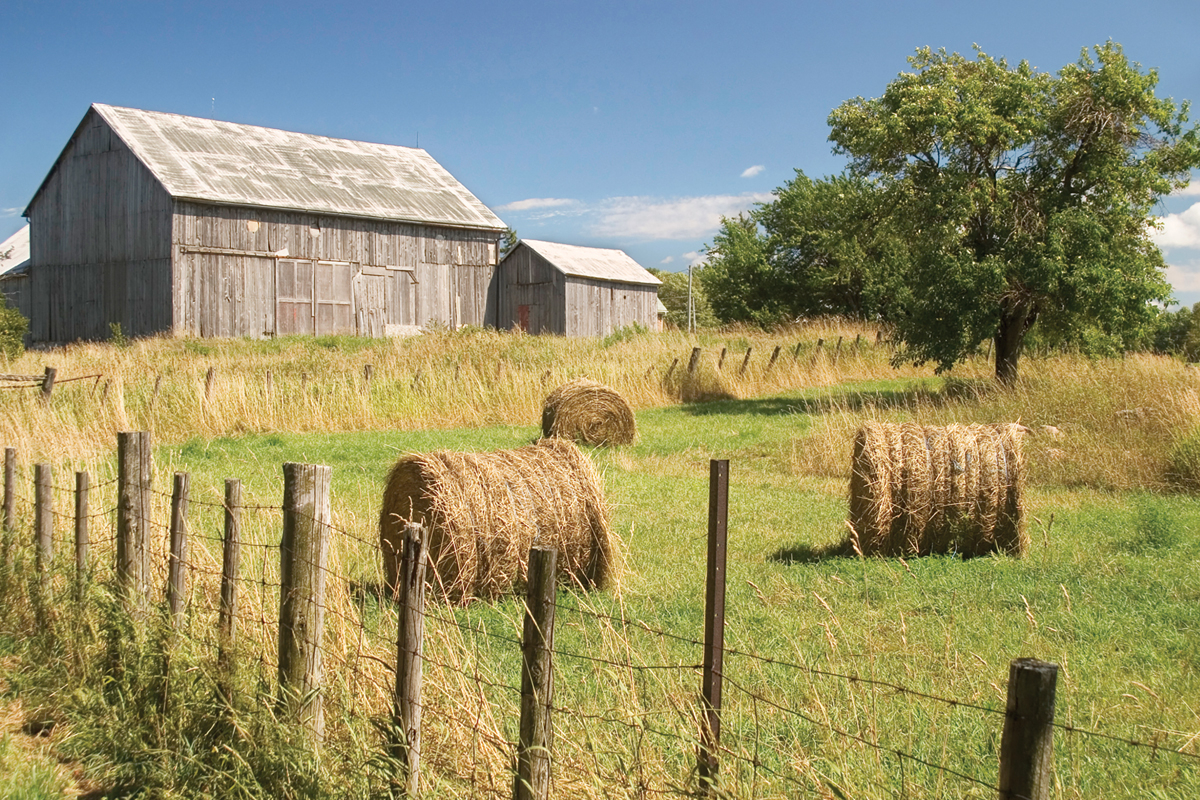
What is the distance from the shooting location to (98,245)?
32.7 meters

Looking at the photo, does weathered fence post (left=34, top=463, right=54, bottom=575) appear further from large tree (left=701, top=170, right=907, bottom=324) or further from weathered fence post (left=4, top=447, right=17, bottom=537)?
large tree (left=701, top=170, right=907, bottom=324)

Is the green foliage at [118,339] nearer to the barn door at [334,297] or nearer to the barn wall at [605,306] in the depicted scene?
the barn door at [334,297]

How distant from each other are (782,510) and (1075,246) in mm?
11731

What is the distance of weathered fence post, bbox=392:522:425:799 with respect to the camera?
11.2 ft

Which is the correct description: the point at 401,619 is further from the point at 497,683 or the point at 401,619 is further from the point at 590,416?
the point at 590,416

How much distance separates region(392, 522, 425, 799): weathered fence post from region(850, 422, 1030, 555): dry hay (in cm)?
541

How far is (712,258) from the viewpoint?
1841 inches

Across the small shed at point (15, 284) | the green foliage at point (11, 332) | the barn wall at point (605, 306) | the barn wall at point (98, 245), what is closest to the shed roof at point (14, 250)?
the small shed at point (15, 284)

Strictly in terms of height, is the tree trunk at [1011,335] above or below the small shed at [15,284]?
below

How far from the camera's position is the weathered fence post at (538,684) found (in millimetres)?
2967

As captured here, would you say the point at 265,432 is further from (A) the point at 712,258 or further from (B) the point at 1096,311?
(A) the point at 712,258

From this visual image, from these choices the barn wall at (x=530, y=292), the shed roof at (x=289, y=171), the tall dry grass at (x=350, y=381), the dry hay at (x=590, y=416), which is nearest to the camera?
the dry hay at (x=590, y=416)

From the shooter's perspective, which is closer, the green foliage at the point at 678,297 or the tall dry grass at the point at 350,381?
the tall dry grass at the point at 350,381

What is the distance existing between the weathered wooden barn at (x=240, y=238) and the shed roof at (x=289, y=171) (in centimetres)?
7
